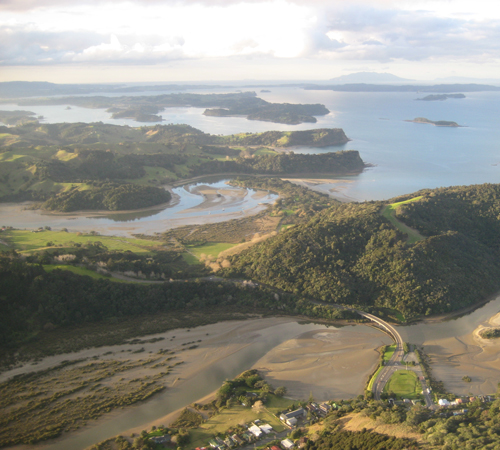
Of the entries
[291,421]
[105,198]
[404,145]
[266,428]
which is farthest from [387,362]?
[404,145]

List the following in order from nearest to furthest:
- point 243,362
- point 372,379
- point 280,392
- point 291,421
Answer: point 291,421 < point 280,392 < point 372,379 < point 243,362

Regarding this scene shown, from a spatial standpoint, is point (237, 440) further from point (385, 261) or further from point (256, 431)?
point (385, 261)

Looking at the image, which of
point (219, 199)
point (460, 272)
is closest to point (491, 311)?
point (460, 272)

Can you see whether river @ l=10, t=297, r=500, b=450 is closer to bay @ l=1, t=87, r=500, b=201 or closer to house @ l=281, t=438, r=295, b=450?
house @ l=281, t=438, r=295, b=450

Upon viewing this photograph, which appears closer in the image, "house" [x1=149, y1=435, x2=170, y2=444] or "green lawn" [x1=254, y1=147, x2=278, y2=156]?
"house" [x1=149, y1=435, x2=170, y2=444]

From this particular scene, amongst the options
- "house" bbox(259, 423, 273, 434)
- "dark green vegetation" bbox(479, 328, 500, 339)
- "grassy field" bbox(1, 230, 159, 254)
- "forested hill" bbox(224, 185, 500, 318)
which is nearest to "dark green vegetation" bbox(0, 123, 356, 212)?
"grassy field" bbox(1, 230, 159, 254)
